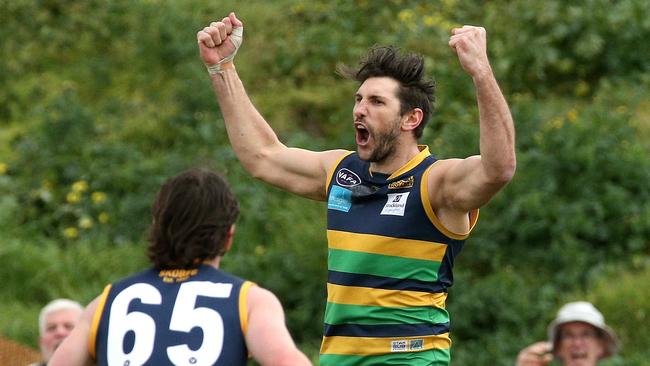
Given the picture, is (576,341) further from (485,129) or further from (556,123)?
(485,129)

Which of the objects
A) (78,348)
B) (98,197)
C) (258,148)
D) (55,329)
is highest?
(98,197)

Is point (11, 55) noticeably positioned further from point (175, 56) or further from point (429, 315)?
point (429, 315)

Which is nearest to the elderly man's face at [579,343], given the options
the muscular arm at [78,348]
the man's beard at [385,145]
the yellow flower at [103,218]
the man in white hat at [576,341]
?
the man in white hat at [576,341]

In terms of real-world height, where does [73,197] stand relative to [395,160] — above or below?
above

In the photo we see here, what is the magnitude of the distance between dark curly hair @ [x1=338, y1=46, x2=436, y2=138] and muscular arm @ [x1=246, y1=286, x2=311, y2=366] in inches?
61.9

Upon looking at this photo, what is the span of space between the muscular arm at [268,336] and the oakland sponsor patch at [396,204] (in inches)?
46.6

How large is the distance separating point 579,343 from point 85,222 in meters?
4.92

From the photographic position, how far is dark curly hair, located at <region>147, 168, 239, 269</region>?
4.77m

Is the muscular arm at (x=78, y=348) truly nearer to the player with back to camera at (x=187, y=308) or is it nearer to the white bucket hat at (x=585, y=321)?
the player with back to camera at (x=187, y=308)

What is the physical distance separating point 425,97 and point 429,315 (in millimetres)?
946

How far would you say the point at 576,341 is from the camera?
8.57m

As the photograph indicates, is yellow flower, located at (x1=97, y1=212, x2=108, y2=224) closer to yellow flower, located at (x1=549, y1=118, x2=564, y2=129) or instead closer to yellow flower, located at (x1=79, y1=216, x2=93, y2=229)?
yellow flower, located at (x1=79, y1=216, x2=93, y2=229)

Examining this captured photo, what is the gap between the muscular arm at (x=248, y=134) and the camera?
20.9 feet

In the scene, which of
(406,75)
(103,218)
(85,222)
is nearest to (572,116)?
(103,218)
